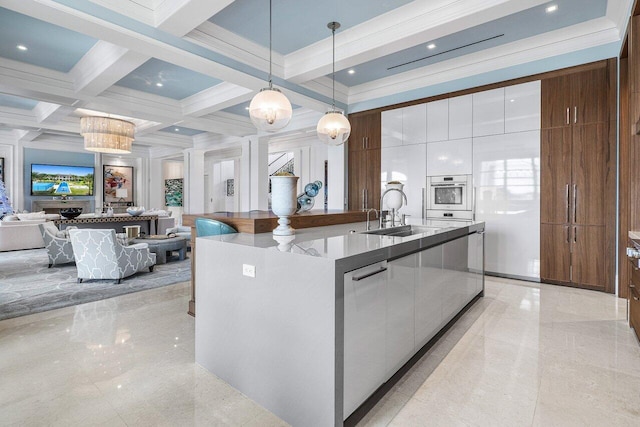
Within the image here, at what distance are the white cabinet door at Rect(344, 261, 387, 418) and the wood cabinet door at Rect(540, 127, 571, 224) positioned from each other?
3534 mm

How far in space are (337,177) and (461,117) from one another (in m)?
2.37

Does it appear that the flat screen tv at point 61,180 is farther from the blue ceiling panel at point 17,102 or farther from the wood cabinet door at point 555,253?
the wood cabinet door at point 555,253

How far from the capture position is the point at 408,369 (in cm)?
210

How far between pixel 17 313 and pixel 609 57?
22.3 feet

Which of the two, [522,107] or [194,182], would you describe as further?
[194,182]

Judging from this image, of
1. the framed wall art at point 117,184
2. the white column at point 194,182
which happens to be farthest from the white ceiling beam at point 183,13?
the framed wall art at point 117,184

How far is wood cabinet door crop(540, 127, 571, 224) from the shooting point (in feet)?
13.4

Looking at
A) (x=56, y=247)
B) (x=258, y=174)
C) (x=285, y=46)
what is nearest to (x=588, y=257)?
(x=285, y=46)

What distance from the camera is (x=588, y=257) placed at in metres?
4.00

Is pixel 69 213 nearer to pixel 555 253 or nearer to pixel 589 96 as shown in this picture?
pixel 555 253

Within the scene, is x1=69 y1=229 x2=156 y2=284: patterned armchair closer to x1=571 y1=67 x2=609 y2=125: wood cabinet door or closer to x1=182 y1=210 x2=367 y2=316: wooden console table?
x1=182 y1=210 x2=367 y2=316: wooden console table

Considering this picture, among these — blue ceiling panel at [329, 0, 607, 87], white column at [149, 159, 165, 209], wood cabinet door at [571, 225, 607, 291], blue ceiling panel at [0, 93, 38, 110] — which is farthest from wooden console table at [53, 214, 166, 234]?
wood cabinet door at [571, 225, 607, 291]

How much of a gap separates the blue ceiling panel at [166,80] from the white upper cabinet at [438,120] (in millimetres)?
3348

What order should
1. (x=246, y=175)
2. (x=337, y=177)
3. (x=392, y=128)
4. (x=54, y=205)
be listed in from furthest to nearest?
(x=54, y=205), (x=246, y=175), (x=337, y=177), (x=392, y=128)
